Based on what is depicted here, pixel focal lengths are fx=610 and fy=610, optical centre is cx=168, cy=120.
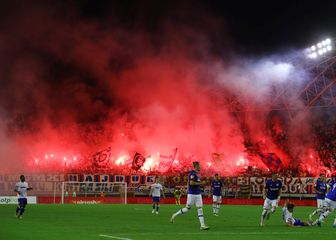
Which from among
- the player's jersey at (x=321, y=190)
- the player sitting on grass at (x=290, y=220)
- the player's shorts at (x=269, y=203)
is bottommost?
the player sitting on grass at (x=290, y=220)

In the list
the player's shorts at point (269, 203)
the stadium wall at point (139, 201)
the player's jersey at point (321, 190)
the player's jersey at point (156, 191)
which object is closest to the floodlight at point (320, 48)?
the stadium wall at point (139, 201)

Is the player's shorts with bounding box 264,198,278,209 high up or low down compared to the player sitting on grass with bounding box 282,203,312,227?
up

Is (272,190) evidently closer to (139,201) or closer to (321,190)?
(321,190)

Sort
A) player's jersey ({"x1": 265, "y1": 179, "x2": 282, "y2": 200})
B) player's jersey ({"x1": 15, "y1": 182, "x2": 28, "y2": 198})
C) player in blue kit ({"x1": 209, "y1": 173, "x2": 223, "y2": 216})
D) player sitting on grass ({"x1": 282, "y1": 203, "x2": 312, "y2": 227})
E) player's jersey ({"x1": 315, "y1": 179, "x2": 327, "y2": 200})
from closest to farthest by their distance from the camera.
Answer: player sitting on grass ({"x1": 282, "y1": 203, "x2": 312, "y2": 227}) → player's jersey ({"x1": 265, "y1": 179, "x2": 282, "y2": 200}) → player's jersey ({"x1": 15, "y1": 182, "x2": 28, "y2": 198}) → player's jersey ({"x1": 315, "y1": 179, "x2": 327, "y2": 200}) → player in blue kit ({"x1": 209, "y1": 173, "x2": 223, "y2": 216})

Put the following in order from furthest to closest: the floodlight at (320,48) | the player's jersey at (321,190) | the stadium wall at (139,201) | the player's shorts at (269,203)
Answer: the floodlight at (320,48) < the stadium wall at (139,201) < the player's jersey at (321,190) < the player's shorts at (269,203)

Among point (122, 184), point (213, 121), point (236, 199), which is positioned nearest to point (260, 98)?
point (213, 121)

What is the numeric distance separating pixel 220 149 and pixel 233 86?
9732 millimetres

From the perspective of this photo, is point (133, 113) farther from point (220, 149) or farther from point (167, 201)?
point (167, 201)

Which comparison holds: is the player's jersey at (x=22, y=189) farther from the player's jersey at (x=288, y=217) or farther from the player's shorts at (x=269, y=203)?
the player's jersey at (x=288, y=217)

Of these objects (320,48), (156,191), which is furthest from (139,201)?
(320,48)

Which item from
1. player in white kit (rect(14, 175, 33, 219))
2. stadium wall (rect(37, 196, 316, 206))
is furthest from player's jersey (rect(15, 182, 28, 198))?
stadium wall (rect(37, 196, 316, 206))

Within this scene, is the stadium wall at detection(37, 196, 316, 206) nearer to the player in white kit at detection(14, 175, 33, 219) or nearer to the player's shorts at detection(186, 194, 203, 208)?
the player in white kit at detection(14, 175, 33, 219)

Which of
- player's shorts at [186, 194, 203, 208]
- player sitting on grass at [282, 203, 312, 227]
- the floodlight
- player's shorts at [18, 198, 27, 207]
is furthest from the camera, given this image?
the floodlight

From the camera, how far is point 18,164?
69.2 m
